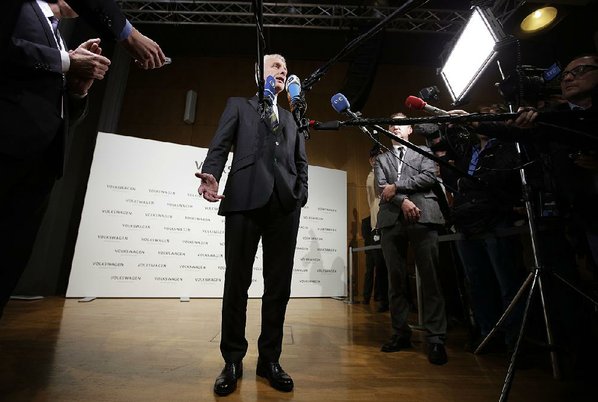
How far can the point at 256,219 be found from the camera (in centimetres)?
137

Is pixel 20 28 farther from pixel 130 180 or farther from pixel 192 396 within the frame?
pixel 130 180

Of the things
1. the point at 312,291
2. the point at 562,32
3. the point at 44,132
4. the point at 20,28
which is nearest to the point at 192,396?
the point at 44,132

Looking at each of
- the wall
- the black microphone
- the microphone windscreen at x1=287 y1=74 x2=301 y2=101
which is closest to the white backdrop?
the wall

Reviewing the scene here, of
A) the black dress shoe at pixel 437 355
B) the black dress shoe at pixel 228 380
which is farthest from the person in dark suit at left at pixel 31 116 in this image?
the black dress shoe at pixel 437 355

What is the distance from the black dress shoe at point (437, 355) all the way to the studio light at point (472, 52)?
1481mm

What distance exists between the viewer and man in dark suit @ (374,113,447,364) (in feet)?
5.92

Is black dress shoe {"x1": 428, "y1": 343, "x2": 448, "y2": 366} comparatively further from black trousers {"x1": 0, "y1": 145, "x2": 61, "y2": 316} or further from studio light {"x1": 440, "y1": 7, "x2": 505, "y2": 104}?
black trousers {"x1": 0, "y1": 145, "x2": 61, "y2": 316}

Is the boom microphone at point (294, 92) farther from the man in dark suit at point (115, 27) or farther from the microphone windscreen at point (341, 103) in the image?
the man in dark suit at point (115, 27)

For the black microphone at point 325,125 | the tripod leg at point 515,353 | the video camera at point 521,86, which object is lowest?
the tripod leg at point 515,353

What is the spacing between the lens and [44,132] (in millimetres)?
781

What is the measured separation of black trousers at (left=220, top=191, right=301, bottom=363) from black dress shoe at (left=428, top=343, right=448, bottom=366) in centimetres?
86

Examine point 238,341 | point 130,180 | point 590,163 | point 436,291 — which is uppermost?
point 130,180

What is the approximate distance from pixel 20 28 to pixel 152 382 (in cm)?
126

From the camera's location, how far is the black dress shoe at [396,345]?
1.79 metres
